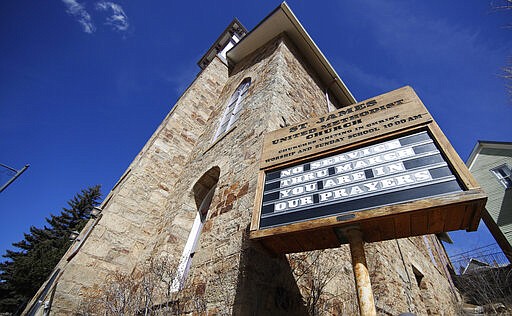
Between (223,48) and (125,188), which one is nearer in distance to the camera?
(125,188)

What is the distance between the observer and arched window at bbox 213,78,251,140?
19.6 ft

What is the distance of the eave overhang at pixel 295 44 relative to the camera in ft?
23.4

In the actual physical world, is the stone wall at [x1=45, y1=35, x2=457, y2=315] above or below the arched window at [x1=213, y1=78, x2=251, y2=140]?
below

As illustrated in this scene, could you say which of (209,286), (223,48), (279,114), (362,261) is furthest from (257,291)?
(223,48)

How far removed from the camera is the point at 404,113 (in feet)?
7.48

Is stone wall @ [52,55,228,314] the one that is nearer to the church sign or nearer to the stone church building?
the stone church building

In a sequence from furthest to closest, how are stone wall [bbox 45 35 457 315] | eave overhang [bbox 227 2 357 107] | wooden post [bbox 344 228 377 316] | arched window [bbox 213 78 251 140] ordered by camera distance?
eave overhang [bbox 227 2 357 107] → arched window [bbox 213 78 251 140] → stone wall [bbox 45 35 457 315] → wooden post [bbox 344 228 377 316]

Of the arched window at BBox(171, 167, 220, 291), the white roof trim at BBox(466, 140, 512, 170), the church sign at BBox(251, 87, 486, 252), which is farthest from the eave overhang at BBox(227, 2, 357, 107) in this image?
the white roof trim at BBox(466, 140, 512, 170)

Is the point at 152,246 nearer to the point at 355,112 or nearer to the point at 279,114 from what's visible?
the point at 279,114

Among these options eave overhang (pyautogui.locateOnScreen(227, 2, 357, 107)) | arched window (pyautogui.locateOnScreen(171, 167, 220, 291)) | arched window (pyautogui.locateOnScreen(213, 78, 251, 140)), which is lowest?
arched window (pyautogui.locateOnScreen(171, 167, 220, 291))

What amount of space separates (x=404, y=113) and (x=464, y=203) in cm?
105

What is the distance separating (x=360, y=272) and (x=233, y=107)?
5524mm

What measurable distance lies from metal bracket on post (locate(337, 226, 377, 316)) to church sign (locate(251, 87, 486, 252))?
0.23 feet

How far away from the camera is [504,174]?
1202cm
